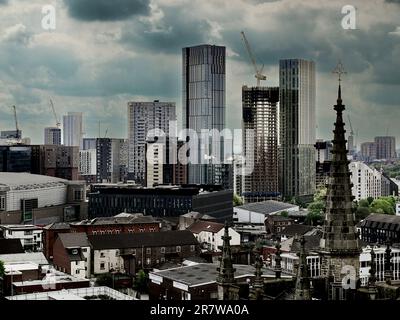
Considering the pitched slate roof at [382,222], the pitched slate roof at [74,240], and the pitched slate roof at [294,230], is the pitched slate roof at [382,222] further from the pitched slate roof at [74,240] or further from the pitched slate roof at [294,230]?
the pitched slate roof at [74,240]

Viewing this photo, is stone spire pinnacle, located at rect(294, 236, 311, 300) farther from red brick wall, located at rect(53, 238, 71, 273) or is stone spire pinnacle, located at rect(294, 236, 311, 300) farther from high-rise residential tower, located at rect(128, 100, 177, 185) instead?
red brick wall, located at rect(53, 238, 71, 273)

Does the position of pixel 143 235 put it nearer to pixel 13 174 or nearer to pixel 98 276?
pixel 98 276

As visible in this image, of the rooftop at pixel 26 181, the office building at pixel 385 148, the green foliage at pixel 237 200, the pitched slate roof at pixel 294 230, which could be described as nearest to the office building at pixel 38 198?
the rooftop at pixel 26 181

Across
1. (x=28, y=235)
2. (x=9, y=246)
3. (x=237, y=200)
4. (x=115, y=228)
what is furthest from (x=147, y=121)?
(x=237, y=200)

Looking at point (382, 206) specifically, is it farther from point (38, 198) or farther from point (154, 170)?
point (38, 198)

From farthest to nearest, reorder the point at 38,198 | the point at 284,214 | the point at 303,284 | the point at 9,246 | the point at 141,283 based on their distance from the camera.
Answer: the point at 284,214, the point at 38,198, the point at 9,246, the point at 141,283, the point at 303,284
